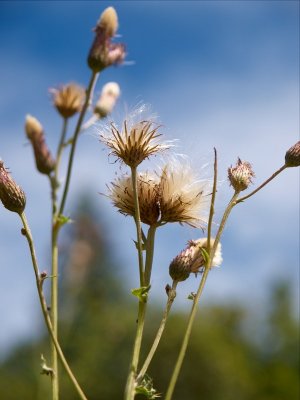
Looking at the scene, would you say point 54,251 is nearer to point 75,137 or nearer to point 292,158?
point 75,137

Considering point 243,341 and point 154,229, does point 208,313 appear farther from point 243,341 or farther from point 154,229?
point 154,229

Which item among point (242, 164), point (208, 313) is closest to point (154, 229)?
point (242, 164)

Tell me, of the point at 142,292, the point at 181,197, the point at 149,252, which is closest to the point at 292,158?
the point at 181,197

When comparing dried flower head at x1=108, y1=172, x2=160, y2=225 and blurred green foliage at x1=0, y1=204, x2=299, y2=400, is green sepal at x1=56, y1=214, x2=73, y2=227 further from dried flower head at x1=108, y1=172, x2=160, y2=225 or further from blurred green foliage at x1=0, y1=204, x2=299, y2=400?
blurred green foliage at x1=0, y1=204, x2=299, y2=400

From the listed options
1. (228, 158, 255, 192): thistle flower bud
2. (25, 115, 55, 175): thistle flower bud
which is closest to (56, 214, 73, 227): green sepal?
(25, 115, 55, 175): thistle flower bud

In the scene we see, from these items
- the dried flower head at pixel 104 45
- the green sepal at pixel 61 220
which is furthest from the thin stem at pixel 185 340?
the dried flower head at pixel 104 45
